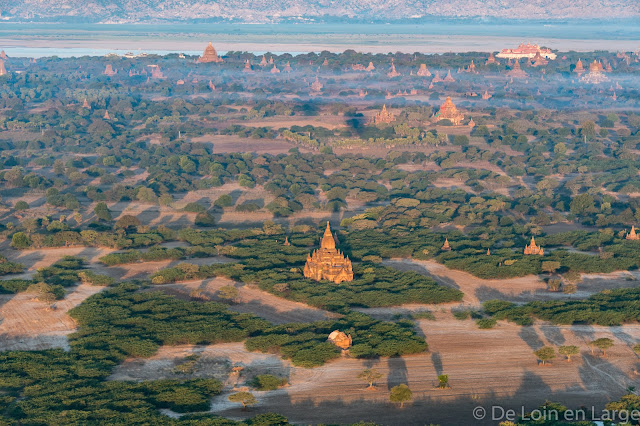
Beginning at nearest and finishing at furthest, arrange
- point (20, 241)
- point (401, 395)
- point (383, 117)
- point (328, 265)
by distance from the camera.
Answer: point (401, 395) < point (328, 265) < point (20, 241) < point (383, 117)

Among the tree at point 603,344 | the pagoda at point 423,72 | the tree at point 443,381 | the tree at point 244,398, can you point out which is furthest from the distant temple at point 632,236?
the pagoda at point 423,72

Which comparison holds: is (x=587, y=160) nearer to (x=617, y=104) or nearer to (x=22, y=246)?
(x=617, y=104)

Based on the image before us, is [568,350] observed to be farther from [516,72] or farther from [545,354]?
[516,72]

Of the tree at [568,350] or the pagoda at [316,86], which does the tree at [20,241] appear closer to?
the tree at [568,350]

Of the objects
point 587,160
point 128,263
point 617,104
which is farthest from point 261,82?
point 128,263

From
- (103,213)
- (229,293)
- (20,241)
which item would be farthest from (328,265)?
(103,213)

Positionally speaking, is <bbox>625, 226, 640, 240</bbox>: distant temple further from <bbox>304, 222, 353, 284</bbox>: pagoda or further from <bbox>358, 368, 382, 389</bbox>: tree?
<bbox>358, 368, 382, 389</bbox>: tree

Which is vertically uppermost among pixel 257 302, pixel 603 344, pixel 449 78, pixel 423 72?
pixel 423 72
